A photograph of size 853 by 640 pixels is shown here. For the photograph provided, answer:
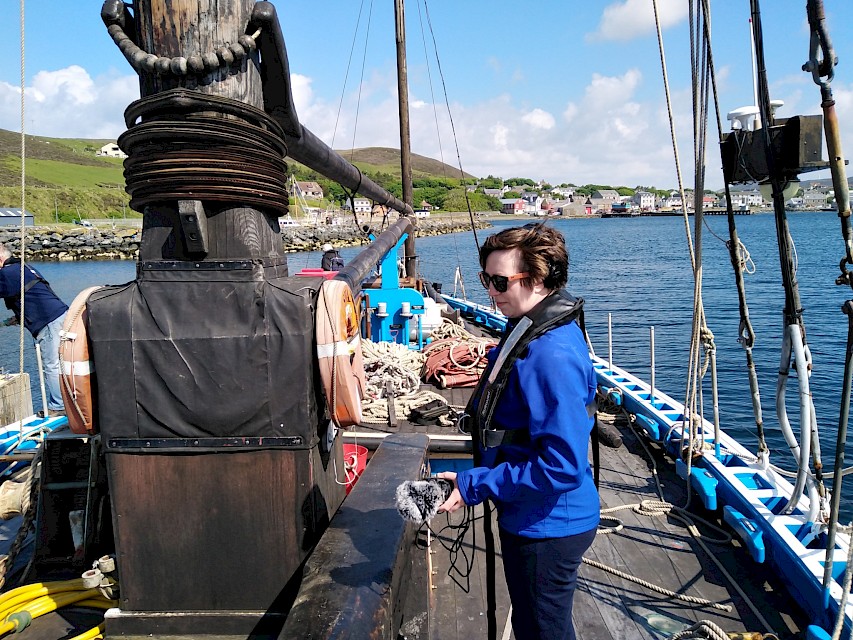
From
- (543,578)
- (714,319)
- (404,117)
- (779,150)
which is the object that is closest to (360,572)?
(543,578)

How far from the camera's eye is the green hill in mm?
74250

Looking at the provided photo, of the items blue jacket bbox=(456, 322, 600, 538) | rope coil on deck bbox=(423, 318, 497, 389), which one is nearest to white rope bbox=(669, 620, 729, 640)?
blue jacket bbox=(456, 322, 600, 538)

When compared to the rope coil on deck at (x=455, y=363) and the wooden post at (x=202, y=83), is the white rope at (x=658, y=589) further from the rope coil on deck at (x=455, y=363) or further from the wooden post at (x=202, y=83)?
the rope coil on deck at (x=455, y=363)

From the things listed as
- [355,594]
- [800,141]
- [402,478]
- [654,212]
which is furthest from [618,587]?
[654,212]

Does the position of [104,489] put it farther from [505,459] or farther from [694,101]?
[694,101]

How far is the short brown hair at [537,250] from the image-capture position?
1.95m

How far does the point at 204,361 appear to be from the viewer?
2.06m

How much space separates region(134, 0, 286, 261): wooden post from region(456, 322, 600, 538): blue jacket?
106 centimetres

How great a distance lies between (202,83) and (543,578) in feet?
6.60

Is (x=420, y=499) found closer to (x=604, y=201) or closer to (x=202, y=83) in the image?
(x=202, y=83)

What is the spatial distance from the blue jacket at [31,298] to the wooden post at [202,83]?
4.15 metres

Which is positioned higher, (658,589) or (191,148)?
(191,148)

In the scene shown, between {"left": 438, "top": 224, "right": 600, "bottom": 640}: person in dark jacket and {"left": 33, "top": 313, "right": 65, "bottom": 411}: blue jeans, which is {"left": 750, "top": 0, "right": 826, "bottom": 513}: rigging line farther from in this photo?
{"left": 33, "top": 313, "right": 65, "bottom": 411}: blue jeans

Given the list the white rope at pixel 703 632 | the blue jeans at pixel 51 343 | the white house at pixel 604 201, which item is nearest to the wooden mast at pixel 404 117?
the blue jeans at pixel 51 343
